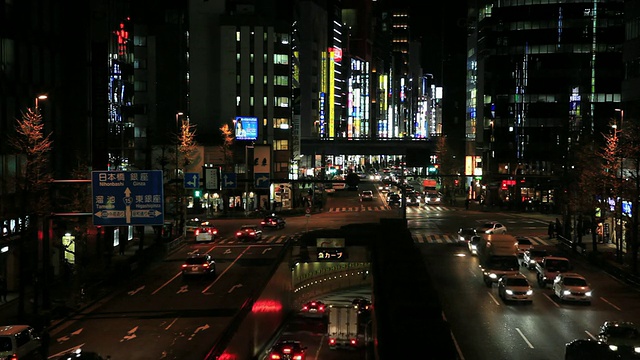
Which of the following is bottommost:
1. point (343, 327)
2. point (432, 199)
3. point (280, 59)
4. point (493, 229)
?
point (343, 327)

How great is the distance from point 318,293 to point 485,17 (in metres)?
53.7

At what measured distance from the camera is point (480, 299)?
37812mm

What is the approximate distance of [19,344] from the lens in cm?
2442

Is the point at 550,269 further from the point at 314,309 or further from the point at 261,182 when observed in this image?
the point at 261,182

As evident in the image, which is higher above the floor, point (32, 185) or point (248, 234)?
point (32, 185)

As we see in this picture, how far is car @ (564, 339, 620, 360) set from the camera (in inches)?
870

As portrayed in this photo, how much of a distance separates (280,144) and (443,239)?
48311 mm

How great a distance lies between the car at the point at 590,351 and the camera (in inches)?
870

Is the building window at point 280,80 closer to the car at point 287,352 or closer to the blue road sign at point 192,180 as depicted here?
the blue road sign at point 192,180

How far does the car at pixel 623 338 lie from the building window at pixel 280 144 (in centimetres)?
8220

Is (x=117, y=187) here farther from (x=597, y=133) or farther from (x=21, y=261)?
(x=597, y=133)

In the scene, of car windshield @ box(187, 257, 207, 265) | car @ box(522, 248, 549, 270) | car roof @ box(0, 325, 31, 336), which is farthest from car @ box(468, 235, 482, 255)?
car roof @ box(0, 325, 31, 336)

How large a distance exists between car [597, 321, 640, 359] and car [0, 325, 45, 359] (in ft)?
63.3

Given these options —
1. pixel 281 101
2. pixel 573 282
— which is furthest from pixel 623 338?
pixel 281 101
